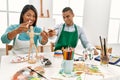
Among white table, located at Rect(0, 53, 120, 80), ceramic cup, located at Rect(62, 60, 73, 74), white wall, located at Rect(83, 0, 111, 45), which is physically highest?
white wall, located at Rect(83, 0, 111, 45)

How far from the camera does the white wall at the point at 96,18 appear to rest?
9.99 ft

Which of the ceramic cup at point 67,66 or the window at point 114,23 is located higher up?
the window at point 114,23

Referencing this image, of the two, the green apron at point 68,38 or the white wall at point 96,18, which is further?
the white wall at point 96,18

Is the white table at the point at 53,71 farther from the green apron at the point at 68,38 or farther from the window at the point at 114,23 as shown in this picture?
the window at the point at 114,23

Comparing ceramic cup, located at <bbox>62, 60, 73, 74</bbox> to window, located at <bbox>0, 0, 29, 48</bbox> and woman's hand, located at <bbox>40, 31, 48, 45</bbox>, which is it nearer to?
woman's hand, located at <bbox>40, 31, 48, 45</bbox>

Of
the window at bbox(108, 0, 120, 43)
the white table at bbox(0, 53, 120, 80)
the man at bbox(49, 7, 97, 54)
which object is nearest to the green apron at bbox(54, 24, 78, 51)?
the man at bbox(49, 7, 97, 54)

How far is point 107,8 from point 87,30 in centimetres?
57

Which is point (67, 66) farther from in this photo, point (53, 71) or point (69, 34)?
point (69, 34)

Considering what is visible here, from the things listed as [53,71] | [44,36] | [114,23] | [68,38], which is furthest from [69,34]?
[114,23]

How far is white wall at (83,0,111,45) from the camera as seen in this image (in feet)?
9.99

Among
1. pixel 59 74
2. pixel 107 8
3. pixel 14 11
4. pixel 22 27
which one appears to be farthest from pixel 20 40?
pixel 107 8

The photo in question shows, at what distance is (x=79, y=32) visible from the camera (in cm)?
199

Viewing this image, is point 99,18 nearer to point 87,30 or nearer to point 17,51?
point 87,30

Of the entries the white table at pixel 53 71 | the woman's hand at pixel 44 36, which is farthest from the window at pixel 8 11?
the white table at pixel 53 71
